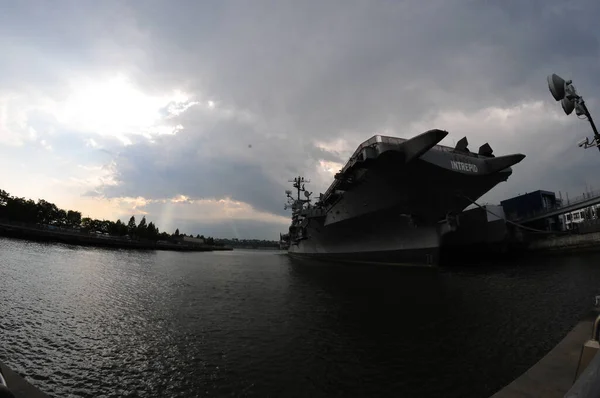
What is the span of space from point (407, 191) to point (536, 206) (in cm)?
4031

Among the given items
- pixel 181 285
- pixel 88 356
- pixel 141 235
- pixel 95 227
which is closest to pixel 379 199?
pixel 181 285

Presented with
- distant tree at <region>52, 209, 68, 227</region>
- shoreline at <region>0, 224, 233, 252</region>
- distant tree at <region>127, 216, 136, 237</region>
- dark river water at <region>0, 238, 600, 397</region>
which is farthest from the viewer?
distant tree at <region>127, 216, 136, 237</region>

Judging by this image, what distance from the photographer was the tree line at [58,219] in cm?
7362

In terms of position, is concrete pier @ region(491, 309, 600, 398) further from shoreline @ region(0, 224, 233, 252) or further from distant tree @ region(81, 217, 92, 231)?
distant tree @ region(81, 217, 92, 231)

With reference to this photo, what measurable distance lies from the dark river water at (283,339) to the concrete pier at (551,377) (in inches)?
54.3

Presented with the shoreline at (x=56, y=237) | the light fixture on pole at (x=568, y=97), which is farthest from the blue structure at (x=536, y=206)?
the shoreline at (x=56, y=237)

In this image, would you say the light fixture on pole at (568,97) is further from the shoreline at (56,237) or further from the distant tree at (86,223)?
the distant tree at (86,223)

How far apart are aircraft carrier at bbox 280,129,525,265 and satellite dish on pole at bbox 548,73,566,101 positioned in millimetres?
9971

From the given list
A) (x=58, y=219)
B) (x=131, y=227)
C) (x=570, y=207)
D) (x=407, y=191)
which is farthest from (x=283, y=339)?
(x=131, y=227)

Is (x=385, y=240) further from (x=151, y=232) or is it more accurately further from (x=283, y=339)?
(x=151, y=232)

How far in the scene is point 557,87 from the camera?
274 inches

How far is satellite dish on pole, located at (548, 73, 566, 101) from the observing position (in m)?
6.96

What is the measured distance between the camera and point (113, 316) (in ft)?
33.8

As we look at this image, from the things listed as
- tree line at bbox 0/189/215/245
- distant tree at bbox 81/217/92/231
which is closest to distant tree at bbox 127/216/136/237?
tree line at bbox 0/189/215/245
